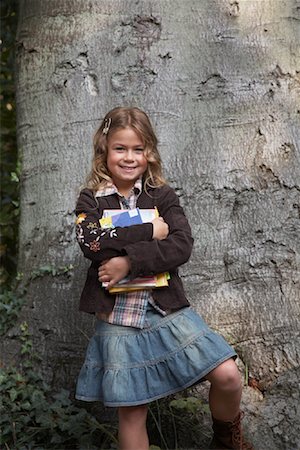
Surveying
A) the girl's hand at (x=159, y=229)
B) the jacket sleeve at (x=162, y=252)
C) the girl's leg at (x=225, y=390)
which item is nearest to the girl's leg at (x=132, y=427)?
the girl's leg at (x=225, y=390)

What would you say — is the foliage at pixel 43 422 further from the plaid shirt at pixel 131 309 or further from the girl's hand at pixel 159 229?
the girl's hand at pixel 159 229

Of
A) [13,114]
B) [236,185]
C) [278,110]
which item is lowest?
[236,185]

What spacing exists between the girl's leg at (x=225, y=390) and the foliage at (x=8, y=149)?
7.99ft

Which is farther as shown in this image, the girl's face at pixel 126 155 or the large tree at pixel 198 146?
the large tree at pixel 198 146

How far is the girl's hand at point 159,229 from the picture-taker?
2809 mm

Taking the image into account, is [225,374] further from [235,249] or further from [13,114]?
[13,114]

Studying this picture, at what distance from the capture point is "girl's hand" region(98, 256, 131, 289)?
2748 millimetres

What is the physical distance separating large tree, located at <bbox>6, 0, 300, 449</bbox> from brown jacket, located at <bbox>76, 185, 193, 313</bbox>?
0.48 meters

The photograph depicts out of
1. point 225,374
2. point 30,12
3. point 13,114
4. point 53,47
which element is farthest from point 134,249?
point 13,114

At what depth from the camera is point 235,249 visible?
3324 mm

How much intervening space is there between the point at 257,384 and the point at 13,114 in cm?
330

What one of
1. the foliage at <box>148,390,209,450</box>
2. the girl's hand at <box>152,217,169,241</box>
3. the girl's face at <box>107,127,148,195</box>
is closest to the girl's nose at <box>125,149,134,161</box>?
the girl's face at <box>107,127,148,195</box>

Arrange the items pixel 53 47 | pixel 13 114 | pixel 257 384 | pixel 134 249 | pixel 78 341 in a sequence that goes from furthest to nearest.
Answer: pixel 13 114 < pixel 53 47 < pixel 78 341 < pixel 257 384 < pixel 134 249

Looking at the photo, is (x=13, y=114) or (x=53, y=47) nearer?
(x=53, y=47)
